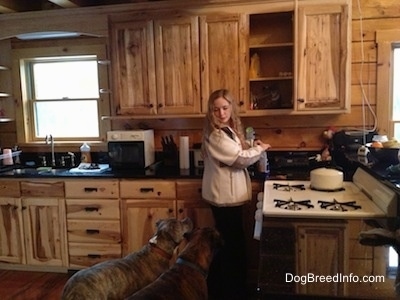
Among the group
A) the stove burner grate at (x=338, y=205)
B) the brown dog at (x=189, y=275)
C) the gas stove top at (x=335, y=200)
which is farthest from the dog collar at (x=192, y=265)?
the stove burner grate at (x=338, y=205)

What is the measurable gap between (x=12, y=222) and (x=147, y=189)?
1.26 m

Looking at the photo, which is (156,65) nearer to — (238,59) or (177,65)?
(177,65)

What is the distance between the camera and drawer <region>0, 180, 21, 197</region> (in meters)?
3.20

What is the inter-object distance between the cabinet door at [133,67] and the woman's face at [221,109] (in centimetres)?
82

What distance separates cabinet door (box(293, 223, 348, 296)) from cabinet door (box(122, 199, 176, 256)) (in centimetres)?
158

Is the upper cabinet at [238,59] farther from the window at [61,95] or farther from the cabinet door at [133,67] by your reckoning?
the window at [61,95]

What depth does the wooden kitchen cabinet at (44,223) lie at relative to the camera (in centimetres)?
315

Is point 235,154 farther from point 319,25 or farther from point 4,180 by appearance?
point 4,180

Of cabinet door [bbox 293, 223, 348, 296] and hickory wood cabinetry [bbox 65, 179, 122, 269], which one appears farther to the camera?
hickory wood cabinetry [bbox 65, 179, 122, 269]

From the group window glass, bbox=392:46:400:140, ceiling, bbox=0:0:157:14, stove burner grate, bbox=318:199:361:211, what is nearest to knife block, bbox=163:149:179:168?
ceiling, bbox=0:0:157:14

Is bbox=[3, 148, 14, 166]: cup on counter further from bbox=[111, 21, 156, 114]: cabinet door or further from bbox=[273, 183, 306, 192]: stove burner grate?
bbox=[273, 183, 306, 192]: stove burner grate

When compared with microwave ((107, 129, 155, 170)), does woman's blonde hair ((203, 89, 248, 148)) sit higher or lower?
higher

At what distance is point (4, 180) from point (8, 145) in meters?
0.76

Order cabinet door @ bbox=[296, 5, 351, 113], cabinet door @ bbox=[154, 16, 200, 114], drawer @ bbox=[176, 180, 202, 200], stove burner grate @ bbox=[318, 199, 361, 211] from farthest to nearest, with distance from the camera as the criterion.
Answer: cabinet door @ bbox=[154, 16, 200, 114], drawer @ bbox=[176, 180, 202, 200], cabinet door @ bbox=[296, 5, 351, 113], stove burner grate @ bbox=[318, 199, 361, 211]
